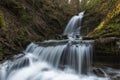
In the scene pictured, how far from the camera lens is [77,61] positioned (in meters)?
8.44

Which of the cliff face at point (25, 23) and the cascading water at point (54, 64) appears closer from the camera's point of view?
the cascading water at point (54, 64)

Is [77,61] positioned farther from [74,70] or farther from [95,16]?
[95,16]

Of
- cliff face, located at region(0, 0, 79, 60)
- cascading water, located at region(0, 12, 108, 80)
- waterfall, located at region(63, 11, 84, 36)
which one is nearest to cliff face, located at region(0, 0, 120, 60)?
cliff face, located at region(0, 0, 79, 60)

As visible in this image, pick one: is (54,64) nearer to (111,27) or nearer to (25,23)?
(111,27)

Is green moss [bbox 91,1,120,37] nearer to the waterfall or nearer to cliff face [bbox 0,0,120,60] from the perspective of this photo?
cliff face [bbox 0,0,120,60]

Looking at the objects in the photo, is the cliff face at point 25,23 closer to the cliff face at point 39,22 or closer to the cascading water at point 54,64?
Answer: the cliff face at point 39,22

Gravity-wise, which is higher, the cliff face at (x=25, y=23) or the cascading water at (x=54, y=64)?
the cliff face at (x=25, y=23)

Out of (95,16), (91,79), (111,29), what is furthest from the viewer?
(95,16)

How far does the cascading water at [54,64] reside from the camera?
25.6 ft

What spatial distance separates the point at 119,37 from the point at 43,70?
11.9ft

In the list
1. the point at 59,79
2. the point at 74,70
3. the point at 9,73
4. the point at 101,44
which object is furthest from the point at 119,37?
the point at 9,73

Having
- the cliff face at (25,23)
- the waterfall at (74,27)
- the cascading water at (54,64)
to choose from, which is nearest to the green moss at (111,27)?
the cascading water at (54,64)

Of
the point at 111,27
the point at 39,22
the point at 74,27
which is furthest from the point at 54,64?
the point at 74,27

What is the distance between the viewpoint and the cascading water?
7797mm
